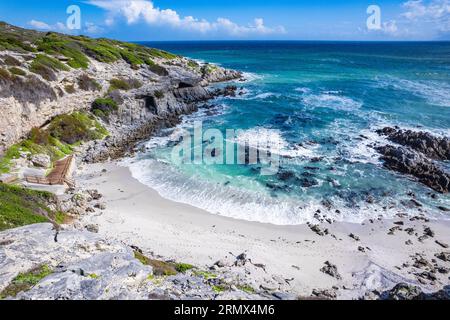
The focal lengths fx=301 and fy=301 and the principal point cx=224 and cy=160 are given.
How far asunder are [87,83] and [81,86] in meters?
1.44

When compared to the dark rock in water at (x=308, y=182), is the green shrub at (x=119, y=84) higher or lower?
higher

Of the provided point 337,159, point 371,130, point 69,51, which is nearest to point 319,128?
point 371,130

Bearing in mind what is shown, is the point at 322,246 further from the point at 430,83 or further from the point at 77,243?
the point at 430,83

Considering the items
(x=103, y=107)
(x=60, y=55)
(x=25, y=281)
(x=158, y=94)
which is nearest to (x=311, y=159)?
(x=158, y=94)

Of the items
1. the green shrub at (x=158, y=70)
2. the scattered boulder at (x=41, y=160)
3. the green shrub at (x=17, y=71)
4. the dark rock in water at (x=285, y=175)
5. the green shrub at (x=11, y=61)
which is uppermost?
the green shrub at (x=158, y=70)

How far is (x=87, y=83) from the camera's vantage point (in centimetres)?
4281

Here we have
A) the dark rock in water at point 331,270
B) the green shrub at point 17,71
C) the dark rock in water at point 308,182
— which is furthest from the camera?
the green shrub at point 17,71

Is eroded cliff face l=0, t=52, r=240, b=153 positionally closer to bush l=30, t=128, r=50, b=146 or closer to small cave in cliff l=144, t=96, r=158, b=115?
small cave in cliff l=144, t=96, r=158, b=115

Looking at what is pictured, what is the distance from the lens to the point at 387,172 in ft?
97.1

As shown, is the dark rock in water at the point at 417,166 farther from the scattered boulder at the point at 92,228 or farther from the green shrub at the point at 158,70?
the green shrub at the point at 158,70

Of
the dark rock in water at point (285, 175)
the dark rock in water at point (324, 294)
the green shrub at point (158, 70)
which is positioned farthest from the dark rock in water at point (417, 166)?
the green shrub at point (158, 70)

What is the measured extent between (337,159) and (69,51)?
48167 millimetres

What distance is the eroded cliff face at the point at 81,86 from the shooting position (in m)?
30.3

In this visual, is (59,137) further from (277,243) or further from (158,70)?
(158,70)
